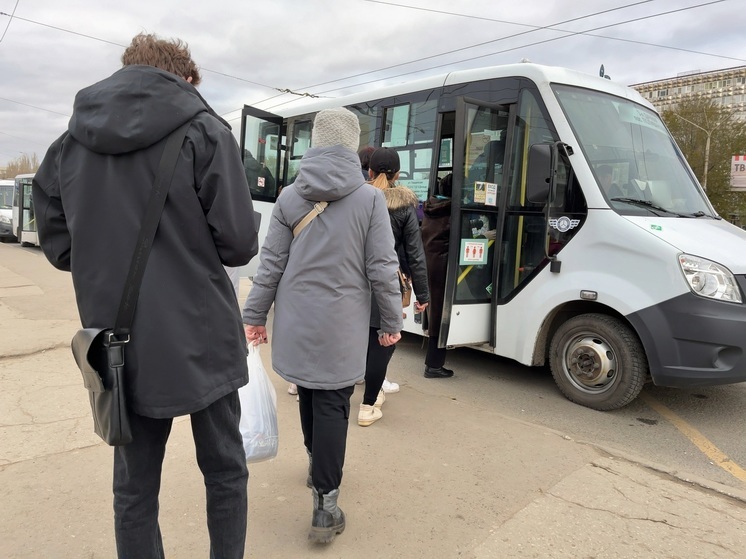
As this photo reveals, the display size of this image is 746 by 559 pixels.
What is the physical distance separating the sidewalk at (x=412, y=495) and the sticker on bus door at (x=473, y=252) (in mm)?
1317

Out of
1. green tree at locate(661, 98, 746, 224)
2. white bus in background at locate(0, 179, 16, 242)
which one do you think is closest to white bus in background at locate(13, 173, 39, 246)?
white bus in background at locate(0, 179, 16, 242)

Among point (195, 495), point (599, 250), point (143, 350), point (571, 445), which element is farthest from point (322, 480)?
point (599, 250)

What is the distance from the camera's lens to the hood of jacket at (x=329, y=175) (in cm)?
255

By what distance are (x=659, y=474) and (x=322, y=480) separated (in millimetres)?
2077

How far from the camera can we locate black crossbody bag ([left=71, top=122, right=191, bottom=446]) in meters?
1.65

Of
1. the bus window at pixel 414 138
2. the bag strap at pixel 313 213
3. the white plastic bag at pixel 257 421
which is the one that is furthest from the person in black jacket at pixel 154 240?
the bus window at pixel 414 138

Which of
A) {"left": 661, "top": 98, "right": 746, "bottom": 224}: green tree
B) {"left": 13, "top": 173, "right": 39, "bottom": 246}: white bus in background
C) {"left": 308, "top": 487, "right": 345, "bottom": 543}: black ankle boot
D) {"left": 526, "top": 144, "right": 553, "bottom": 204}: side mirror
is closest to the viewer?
{"left": 308, "top": 487, "right": 345, "bottom": 543}: black ankle boot

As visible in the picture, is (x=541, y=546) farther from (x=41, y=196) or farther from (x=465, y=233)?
(x=465, y=233)

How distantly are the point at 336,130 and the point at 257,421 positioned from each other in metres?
1.36

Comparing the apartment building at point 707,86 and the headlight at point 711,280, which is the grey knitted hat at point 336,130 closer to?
the headlight at point 711,280

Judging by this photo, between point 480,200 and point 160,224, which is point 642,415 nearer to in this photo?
point 480,200

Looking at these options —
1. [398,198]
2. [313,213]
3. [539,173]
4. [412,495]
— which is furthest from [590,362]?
[313,213]

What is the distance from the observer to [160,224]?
5.59ft

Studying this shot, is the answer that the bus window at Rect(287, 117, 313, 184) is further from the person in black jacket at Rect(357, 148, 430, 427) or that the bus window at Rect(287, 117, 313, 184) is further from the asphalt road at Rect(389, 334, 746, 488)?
the person in black jacket at Rect(357, 148, 430, 427)
